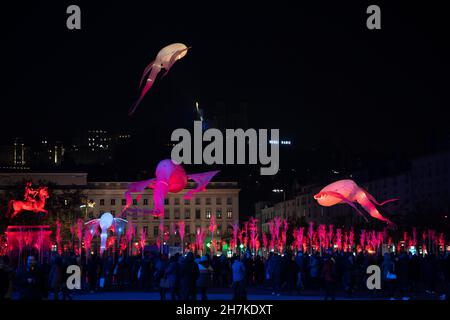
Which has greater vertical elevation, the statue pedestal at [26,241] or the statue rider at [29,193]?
the statue rider at [29,193]

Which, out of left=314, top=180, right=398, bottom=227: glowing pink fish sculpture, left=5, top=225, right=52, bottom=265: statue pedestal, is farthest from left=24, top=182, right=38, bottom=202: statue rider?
left=314, top=180, right=398, bottom=227: glowing pink fish sculpture

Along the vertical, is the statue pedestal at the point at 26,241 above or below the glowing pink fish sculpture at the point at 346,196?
below

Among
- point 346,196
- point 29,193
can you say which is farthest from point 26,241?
point 346,196

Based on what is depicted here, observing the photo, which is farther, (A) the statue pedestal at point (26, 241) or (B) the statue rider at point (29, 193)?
(B) the statue rider at point (29, 193)

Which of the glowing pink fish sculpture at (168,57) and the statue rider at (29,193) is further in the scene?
the statue rider at (29,193)

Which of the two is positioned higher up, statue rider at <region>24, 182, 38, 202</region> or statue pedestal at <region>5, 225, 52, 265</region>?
statue rider at <region>24, 182, 38, 202</region>

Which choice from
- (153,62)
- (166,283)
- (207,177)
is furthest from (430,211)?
(166,283)

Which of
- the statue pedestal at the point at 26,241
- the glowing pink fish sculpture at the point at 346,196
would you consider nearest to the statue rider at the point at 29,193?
the statue pedestal at the point at 26,241

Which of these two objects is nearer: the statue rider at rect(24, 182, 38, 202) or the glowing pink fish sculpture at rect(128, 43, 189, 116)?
the glowing pink fish sculpture at rect(128, 43, 189, 116)

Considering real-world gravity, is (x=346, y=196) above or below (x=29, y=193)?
below

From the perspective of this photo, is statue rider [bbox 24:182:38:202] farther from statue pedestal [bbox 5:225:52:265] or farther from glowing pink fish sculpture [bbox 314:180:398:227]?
glowing pink fish sculpture [bbox 314:180:398:227]

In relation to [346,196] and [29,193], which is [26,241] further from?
[346,196]

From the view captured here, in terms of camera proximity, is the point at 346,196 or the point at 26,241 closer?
the point at 26,241

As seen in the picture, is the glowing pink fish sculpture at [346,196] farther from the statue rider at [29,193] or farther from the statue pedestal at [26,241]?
the statue rider at [29,193]
